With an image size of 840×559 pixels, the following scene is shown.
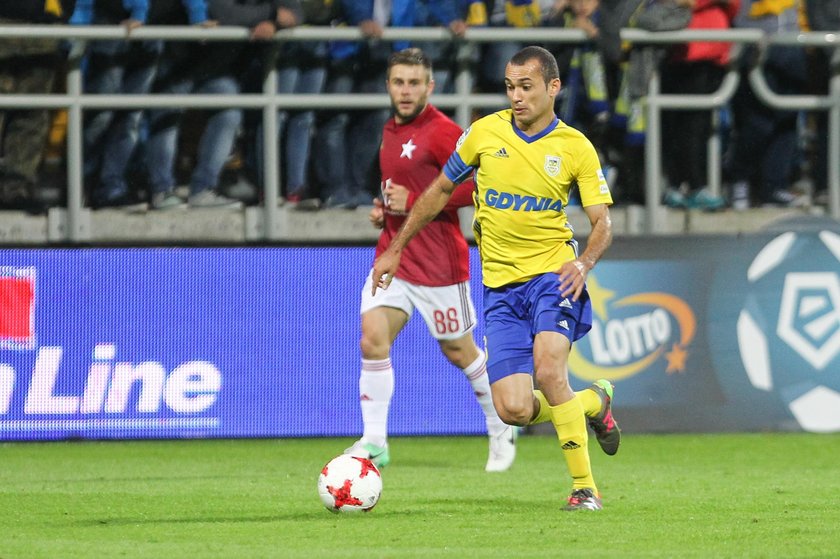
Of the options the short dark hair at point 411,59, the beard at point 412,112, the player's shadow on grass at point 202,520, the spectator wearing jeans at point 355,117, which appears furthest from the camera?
the spectator wearing jeans at point 355,117

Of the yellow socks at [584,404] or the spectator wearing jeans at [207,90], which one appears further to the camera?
the spectator wearing jeans at [207,90]

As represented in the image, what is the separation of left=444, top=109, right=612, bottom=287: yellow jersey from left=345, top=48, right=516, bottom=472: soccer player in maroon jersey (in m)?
1.68

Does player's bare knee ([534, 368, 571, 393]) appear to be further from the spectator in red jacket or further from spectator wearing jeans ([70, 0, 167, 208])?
the spectator in red jacket

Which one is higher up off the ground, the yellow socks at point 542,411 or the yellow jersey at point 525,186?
the yellow jersey at point 525,186

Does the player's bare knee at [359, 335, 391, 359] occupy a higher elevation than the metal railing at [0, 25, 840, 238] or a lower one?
lower

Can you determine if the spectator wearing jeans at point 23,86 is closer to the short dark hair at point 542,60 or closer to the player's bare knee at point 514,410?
the short dark hair at point 542,60

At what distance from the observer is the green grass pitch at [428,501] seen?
6.54 metres

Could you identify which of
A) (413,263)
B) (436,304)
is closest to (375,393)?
(436,304)

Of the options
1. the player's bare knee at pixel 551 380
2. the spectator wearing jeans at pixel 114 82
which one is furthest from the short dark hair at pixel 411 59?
the spectator wearing jeans at pixel 114 82

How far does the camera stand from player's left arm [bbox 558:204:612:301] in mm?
7586

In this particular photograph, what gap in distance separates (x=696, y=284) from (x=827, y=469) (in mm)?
2555

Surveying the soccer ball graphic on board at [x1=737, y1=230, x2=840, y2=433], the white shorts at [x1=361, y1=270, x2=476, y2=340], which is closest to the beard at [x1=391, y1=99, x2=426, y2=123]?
the white shorts at [x1=361, y1=270, x2=476, y2=340]

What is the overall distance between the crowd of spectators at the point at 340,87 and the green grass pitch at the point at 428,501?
6.76 ft

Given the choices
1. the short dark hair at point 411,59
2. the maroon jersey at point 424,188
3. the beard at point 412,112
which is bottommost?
the maroon jersey at point 424,188
